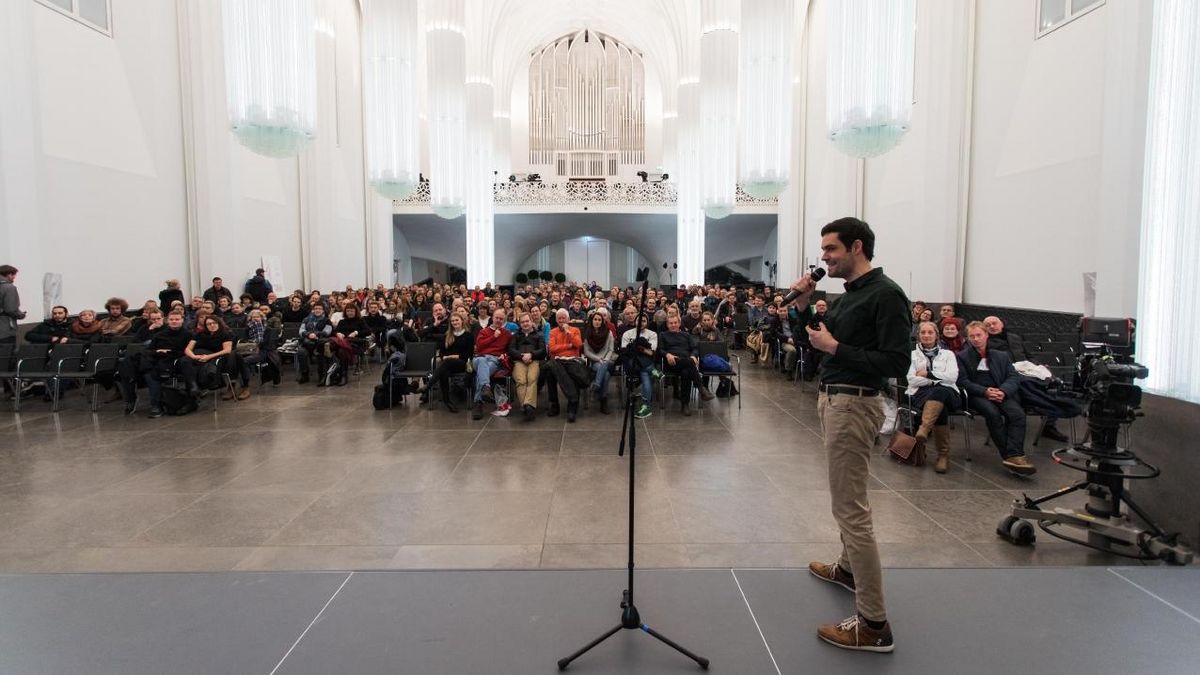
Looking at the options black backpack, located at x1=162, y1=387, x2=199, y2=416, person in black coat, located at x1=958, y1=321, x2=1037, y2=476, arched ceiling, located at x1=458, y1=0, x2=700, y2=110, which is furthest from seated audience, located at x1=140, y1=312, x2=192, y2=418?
arched ceiling, located at x1=458, y1=0, x2=700, y2=110

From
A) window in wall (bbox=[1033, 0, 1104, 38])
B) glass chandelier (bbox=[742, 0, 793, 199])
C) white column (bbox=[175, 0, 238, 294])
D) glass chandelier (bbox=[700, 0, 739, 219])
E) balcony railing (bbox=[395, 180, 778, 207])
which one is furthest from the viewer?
balcony railing (bbox=[395, 180, 778, 207])

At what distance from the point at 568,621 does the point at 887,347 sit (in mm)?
1660

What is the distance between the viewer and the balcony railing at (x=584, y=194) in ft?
81.4

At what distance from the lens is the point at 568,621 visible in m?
2.57

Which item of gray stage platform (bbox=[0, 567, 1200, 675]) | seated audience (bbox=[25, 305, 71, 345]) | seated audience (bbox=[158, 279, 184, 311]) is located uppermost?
seated audience (bbox=[158, 279, 184, 311])

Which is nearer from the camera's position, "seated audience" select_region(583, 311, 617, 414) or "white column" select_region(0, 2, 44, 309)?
"seated audience" select_region(583, 311, 617, 414)

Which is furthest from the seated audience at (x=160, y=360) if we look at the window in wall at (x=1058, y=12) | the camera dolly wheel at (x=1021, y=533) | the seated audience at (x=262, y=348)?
the window in wall at (x=1058, y=12)

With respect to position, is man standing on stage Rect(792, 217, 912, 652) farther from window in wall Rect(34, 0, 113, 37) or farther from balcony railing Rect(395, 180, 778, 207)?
balcony railing Rect(395, 180, 778, 207)

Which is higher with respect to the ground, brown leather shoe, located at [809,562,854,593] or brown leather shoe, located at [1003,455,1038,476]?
brown leather shoe, located at [1003,455,1038,476]

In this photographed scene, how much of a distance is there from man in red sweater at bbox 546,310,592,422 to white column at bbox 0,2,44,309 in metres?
6.70

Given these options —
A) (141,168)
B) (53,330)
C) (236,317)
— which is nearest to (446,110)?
(141,168)

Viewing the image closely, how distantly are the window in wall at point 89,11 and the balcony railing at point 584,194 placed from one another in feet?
52.6

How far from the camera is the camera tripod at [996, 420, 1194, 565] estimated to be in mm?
3191

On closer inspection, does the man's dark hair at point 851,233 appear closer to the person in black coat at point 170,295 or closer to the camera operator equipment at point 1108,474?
the camera operator equipment at point 1108,474
